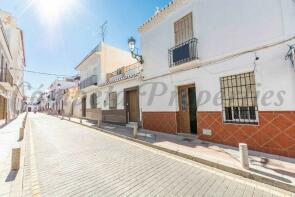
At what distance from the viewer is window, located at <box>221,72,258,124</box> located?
630 cm

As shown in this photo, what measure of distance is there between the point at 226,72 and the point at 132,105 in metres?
7.86

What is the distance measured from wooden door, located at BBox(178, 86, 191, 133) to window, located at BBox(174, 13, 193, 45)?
2504 mm

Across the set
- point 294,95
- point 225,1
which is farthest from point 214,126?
point 225,1

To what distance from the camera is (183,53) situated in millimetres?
8703

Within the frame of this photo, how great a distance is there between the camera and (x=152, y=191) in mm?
3623

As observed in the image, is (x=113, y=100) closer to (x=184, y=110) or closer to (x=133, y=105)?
(x=133, y=105)

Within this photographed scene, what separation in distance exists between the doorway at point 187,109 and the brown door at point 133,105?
4.21 m

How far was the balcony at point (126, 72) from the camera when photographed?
1372 cm

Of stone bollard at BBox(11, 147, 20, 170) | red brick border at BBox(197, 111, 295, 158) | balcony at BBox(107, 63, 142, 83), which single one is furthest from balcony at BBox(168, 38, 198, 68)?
stone bollard at BBox(11, 147, 20, 170)

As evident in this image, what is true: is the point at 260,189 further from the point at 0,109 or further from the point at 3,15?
the point at 3,15

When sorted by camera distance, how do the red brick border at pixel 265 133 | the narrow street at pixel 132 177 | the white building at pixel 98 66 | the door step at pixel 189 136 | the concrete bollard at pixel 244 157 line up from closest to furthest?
the narrow street at pixel 132 177 < the concrete bollard at pixel 244 157 < the red brick border at pixel 265 133 < the door step at pixel 189 136 < the white building at pixel 98 66

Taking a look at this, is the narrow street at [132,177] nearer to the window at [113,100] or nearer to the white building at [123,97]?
the white building at [123,97]

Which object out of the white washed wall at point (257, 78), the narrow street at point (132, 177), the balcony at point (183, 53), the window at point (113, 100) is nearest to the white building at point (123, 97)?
the window at point (113, 100)

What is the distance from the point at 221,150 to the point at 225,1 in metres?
5.77
